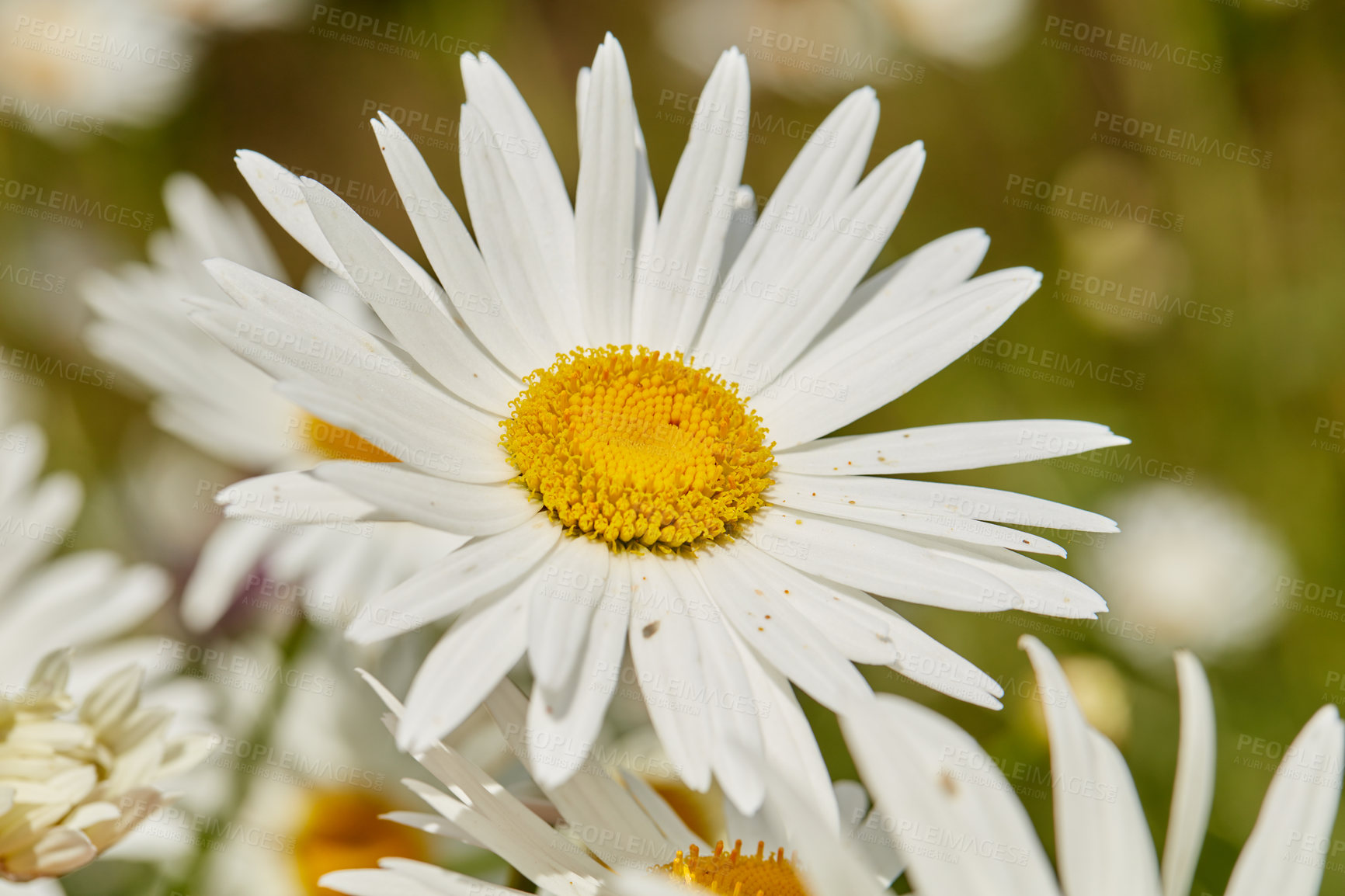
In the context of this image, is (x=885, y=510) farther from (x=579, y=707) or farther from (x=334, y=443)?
(x=334, y=443)

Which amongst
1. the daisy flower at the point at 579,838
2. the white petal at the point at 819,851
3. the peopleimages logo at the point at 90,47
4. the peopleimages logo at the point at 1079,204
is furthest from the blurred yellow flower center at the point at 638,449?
the peopleimages logo at the point at 90,47

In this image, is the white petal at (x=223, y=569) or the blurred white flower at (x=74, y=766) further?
the white petal at (x=223, y=569)

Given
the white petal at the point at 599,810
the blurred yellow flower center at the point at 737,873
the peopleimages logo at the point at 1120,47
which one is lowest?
the blurred yellow flower center at the point at 737,873

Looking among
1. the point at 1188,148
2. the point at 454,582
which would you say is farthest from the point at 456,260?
the point at 1188,148

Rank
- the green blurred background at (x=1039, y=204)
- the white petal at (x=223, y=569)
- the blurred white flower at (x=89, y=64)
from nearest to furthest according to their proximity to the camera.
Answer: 1. the white petal at (x=223, y=569)
2. the green blurred background at (x=1039, y=204)
3. the blurred white flower at (x=89, y=64)

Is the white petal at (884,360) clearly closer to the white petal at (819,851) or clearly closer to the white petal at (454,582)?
the white petal at (454,582)

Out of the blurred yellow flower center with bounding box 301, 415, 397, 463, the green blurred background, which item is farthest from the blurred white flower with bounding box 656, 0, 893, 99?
the blurred yellow flower center with bounding box 301, 415, 397, 463
